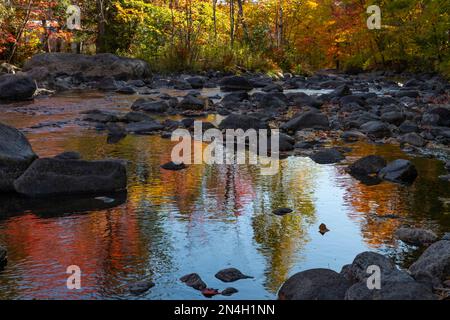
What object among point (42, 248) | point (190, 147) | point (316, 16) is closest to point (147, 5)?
point (316, 16)

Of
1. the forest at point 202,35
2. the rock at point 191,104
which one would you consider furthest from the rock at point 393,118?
the forest at point 202,35

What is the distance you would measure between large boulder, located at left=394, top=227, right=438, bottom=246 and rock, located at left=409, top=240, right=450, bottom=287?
0.59 metres

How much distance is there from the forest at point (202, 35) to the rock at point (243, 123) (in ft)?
35.8

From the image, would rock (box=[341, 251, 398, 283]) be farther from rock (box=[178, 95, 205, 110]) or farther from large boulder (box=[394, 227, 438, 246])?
rock (box=[178, 95, 205, 110])

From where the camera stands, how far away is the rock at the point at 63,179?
5945 millimetres

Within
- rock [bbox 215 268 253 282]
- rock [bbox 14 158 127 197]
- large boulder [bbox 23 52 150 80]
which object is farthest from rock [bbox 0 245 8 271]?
large boulder [bbox 23 52 150 80]

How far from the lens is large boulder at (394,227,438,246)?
4.68m

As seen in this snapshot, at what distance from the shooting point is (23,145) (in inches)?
259

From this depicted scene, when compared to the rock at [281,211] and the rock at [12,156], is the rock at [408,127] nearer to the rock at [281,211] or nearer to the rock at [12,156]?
the rock at [281,211]

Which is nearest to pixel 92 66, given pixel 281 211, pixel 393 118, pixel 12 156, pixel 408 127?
pixel 393 118

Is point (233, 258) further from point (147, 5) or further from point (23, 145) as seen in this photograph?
point (147, 5)

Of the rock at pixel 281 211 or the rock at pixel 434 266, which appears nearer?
the rock at pixel 434 266
